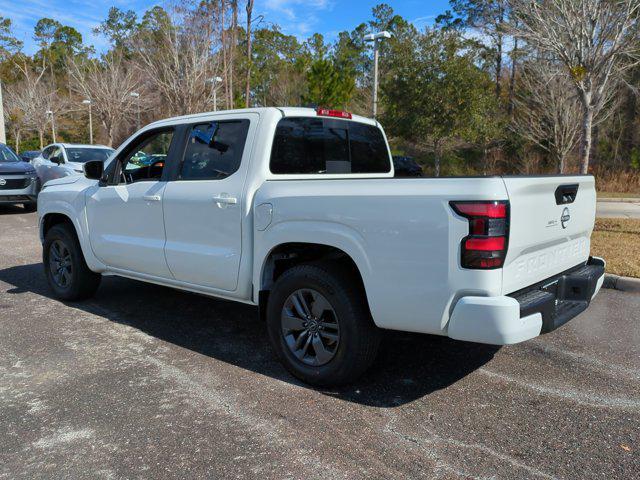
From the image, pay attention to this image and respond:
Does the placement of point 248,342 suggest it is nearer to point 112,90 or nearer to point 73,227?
point 73,227

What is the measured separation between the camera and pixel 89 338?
4578 mm

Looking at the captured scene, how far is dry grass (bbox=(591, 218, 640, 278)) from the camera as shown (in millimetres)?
6743

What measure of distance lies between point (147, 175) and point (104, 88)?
139 ft

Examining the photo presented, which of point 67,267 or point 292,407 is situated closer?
point 292,407

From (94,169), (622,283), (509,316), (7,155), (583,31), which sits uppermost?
(583,31)

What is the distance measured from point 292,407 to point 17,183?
479 inches

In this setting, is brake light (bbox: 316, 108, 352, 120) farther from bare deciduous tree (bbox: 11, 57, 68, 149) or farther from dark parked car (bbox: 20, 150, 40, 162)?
bare deciduous tree (bbox: 11, 57, 68, 149)

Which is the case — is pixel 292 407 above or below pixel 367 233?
below

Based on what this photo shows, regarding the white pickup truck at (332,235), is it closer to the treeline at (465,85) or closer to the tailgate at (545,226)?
the tailgate at (545,226)

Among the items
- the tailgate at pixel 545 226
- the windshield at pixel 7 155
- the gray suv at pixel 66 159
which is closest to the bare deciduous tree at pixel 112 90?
the windshield at pixel 7 155

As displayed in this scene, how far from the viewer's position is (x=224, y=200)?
3949 millimetres

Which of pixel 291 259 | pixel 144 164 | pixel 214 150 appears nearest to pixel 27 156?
pixel 144 164

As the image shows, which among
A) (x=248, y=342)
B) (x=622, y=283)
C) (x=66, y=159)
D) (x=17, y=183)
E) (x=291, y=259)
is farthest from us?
(x=66, y=159)

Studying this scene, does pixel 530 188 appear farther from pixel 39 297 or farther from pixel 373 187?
pixel 39 297
